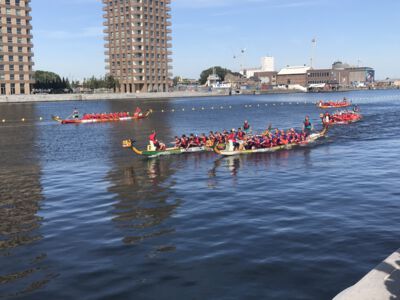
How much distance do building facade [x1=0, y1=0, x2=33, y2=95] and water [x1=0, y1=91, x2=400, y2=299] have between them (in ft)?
428

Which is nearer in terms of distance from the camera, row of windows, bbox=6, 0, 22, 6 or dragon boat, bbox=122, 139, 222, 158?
dragon boat, bbox=122, 139, 222, 158

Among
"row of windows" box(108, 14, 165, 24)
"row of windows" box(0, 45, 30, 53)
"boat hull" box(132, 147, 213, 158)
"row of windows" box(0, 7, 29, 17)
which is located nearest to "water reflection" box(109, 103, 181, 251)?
"boat hull" box(132, 147, 213, 158)

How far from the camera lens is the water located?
1518 centimetres

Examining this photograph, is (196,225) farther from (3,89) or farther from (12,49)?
(12,49)

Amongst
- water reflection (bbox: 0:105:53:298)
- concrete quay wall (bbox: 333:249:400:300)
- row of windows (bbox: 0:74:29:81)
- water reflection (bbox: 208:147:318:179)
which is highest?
row of windows (bbox: 0:74:29:81)

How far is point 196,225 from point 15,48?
15707 centimetres

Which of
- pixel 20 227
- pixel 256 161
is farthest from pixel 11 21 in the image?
pixel 20 227

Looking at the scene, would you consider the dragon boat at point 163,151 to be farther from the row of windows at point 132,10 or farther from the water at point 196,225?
the row of windows at point 132,10

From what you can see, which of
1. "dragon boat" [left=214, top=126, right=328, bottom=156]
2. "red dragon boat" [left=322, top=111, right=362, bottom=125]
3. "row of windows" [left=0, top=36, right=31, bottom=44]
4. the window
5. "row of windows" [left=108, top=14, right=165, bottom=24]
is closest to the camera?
"dragon boat" [left=214, top=126, right=328, bottom=156]

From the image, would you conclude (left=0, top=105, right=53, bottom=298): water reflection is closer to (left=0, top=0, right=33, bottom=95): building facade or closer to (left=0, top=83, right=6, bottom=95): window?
(left=0, top=83, right=6, bottom=95): window

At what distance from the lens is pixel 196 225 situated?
21250 mm

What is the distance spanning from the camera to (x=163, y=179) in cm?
3212

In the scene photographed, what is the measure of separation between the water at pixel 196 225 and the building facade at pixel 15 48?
130565mm

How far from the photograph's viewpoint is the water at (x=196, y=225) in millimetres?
15180
